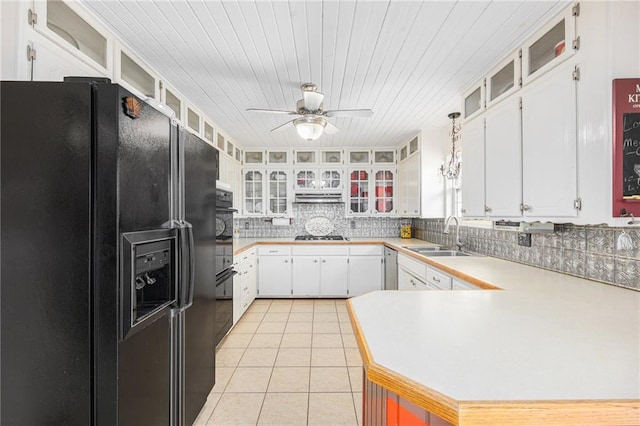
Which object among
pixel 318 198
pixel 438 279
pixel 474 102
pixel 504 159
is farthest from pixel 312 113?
pixel 318 198

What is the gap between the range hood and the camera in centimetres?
476

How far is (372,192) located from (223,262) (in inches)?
117

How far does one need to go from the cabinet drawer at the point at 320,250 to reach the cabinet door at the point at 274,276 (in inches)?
7.1

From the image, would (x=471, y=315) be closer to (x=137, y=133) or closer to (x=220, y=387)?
(x=137, y=133)

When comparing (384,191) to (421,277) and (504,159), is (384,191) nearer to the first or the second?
(421,277)

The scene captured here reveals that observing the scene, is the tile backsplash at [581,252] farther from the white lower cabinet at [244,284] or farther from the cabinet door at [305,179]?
the cabinet door at [305,179]

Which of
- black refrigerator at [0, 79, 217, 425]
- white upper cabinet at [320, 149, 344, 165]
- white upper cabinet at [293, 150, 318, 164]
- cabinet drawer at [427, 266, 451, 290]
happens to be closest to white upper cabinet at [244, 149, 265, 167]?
white upper cabinet at [293, 150, 318, 164]

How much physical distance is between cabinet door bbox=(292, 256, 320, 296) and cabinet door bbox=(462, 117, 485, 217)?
8.04 feet

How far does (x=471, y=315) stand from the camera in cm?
115

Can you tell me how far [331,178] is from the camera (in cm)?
492

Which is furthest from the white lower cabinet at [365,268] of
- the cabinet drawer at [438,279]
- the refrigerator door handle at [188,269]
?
the refrigerator door handle at [188,269]

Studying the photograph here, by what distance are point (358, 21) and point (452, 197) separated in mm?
2646

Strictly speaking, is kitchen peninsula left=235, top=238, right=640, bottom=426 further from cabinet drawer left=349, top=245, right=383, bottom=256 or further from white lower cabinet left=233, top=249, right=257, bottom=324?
cabinet drawer left=349, top=245, right=383, bottom=256

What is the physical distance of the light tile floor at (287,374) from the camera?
6.26ft
